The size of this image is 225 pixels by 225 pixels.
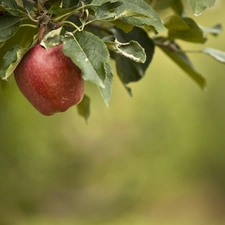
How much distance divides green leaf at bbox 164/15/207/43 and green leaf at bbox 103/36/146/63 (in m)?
0.28

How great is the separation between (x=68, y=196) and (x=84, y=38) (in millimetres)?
2462

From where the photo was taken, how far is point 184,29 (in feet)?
2.71

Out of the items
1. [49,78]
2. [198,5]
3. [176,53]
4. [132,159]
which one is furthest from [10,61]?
[132,159]

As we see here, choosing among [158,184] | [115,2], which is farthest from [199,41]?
[158,184]

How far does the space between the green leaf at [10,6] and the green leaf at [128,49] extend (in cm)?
11

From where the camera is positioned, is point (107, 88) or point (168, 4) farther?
point (168, 4)

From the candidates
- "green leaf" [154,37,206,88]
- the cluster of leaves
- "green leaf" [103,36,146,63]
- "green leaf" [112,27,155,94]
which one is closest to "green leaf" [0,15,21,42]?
the cluster of leaves

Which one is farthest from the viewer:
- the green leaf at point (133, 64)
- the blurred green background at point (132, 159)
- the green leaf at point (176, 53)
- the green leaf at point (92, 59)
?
the blurred green background at point (132, 159)

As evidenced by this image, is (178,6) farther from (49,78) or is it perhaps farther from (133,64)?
(49,78)

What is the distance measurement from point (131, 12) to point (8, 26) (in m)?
0.14

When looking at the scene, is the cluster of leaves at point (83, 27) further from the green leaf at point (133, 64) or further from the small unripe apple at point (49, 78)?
the green leaf at point (133, 64)

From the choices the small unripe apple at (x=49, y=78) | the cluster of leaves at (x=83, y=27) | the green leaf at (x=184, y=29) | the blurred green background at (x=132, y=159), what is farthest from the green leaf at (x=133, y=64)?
the blurred green background at (x=132, y=159)

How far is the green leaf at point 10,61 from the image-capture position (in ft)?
1.69

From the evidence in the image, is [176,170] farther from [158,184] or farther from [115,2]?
[115,2]
